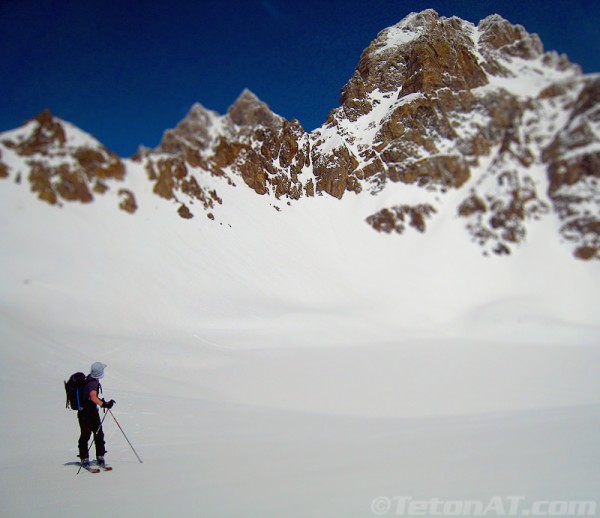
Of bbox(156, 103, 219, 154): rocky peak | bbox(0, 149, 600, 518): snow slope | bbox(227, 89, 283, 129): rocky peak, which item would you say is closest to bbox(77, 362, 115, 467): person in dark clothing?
bbox(0, 149, 600, 518): snow slope

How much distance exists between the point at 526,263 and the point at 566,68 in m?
17.3

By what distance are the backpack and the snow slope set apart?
2.46ft

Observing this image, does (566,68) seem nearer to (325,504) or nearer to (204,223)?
(325,504)

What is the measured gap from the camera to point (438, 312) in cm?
2572

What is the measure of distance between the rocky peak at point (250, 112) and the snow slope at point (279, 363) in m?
10.5

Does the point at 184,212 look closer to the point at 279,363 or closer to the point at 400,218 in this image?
the point at 279,363

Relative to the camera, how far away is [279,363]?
12.7m

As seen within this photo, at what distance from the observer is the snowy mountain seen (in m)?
4.29

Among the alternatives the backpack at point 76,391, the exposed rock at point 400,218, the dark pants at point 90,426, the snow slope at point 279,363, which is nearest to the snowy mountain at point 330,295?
the snow slope at point 279,363

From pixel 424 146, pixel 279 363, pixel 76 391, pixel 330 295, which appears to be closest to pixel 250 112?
pixel 424 146

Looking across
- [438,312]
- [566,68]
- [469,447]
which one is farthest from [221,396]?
[438,312]

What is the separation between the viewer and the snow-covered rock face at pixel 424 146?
21.0 metres

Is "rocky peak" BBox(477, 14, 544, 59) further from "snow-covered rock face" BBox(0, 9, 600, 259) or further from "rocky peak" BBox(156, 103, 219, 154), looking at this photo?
"rocky peak" BBox(156, 103, 219, 154)

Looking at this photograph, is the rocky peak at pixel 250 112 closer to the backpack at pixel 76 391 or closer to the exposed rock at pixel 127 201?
the exposed rock at pixel 127 201
